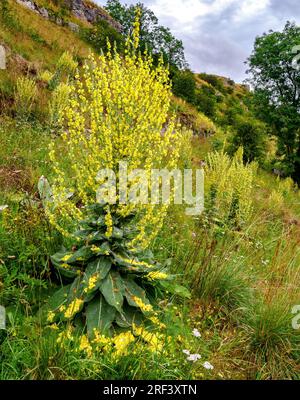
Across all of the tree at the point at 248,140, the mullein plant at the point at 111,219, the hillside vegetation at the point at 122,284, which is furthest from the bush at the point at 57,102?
the tree at the point at 248,140

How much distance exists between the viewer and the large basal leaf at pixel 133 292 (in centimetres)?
272

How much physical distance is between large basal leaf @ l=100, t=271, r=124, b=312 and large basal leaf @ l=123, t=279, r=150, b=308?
72mm

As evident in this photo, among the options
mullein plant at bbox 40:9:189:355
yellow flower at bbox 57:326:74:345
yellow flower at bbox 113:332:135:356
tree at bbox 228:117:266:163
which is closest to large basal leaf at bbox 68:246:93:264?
mullein plant at bbox 40:9:189:355

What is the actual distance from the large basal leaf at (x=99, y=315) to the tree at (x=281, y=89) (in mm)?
19999

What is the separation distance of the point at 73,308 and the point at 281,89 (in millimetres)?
23593

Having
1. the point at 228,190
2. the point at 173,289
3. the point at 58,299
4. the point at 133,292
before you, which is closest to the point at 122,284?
the point at 133,292

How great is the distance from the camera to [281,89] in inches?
896

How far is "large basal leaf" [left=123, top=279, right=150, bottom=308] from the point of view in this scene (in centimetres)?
272

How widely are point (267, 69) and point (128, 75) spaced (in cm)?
2274

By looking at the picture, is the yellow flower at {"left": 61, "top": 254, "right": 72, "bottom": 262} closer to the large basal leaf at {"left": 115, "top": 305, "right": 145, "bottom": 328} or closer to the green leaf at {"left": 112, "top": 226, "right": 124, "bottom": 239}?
the green leaf at {"left": 112, "top": 226, "right": 124, "bottom": 239}

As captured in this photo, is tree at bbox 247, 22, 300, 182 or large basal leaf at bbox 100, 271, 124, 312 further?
tree at bbox 247, 22, 300, 182

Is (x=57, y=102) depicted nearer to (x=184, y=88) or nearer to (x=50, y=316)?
(x=50, y=316)

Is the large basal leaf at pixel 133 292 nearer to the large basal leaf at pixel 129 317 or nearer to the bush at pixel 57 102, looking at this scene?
the large basal leaf at pixel 129 317

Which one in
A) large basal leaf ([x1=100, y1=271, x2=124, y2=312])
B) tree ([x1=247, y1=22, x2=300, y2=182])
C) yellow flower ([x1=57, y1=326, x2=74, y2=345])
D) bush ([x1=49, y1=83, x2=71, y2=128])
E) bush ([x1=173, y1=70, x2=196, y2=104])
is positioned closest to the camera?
yellow flower ([x1=57, y1=326, x2=74, y2=345])
